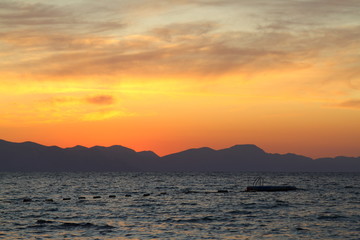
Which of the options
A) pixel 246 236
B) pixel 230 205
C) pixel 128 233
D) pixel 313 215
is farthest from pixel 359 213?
pixel 128 233

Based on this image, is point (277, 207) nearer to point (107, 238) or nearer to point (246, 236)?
point (246, 236)

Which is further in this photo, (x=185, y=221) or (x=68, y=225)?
(x=185, y=221)

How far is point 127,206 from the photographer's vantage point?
78.4 metres

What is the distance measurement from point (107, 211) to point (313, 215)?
1136 inches

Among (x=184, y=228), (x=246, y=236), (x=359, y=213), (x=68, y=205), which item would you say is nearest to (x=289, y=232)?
(x=246, y=236)

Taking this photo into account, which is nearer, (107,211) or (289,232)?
(289,232)

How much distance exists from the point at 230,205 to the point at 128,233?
1281 inches

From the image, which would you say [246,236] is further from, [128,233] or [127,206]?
[127,206]

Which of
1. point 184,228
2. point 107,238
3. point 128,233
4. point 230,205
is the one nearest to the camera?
point 107,238

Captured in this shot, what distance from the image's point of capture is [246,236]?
46906 mm

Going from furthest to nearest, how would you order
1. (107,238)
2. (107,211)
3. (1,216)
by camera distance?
(107,211) → (1,216) → (107,238)

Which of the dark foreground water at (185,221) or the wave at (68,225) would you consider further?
the wave at (68,225)

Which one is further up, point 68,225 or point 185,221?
point 185,221

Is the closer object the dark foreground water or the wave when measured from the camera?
the dark foreground water
